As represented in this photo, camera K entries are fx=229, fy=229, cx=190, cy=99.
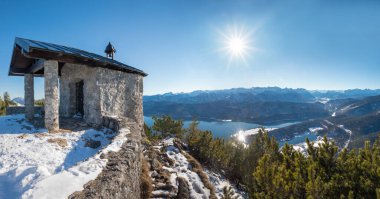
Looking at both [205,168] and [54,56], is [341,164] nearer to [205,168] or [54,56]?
[205,168]

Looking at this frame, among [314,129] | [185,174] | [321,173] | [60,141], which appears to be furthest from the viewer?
[314,129]

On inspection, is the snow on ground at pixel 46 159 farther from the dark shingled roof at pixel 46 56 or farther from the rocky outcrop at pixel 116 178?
the dark shingled roof at pixel 46 56

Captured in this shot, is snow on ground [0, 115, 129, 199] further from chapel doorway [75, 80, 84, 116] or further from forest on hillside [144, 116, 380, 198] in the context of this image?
forest on hillside [144, 116, 380, 198]

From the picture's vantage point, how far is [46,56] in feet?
33.0

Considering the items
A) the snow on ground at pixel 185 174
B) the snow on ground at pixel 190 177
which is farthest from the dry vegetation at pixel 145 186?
the snow on ground at pixel 185 174

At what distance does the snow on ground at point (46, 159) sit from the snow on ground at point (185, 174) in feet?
11.0

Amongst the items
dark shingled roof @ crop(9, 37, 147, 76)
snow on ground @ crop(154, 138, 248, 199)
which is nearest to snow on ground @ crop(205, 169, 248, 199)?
snow on ground @ crop(154, 138, 248, 199)

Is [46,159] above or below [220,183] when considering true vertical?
above

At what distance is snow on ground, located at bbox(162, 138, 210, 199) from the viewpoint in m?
9.63

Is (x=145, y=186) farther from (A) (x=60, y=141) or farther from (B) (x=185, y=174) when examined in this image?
(A) (x=60, y=141)

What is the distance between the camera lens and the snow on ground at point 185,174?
9.63 metres

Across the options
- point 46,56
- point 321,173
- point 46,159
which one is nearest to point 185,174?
point 46,159

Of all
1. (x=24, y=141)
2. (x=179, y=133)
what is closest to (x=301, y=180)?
(x=24, y=141)

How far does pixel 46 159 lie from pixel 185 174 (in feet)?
19.2
